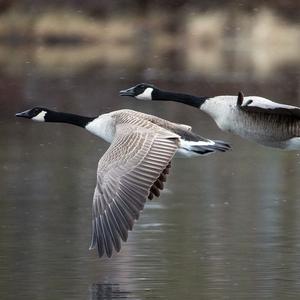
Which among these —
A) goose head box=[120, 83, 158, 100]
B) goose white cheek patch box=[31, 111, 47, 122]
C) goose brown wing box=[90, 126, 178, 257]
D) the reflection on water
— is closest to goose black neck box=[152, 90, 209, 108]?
goose head box=[120, 83, 158, 100]

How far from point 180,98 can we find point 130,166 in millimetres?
2385

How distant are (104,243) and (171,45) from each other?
2999 cm

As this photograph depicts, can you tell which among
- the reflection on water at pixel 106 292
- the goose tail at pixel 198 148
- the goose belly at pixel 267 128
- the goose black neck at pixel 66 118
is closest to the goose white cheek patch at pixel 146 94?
the goose black neck at pixel 66 118

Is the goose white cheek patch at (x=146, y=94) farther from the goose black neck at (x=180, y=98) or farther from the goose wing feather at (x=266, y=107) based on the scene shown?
the goose wing feather at (x=266, y=107)

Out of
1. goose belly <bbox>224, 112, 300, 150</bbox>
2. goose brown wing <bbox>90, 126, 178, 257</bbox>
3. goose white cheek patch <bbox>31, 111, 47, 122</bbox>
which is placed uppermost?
goose brown wing <bbox>90, 126, 178, 257</bbox>

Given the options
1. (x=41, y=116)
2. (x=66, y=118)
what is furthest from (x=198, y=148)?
(x=41, y=116)

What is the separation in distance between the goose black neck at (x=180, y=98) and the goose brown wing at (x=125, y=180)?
125cm

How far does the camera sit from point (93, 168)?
54.0 ft

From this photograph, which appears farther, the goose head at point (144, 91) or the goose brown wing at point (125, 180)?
the goose head at point (144, 91)

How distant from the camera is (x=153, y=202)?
47.3ft

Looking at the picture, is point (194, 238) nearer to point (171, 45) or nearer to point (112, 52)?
point (112, 52)

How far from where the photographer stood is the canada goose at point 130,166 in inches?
385

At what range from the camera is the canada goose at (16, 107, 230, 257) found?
9.77m

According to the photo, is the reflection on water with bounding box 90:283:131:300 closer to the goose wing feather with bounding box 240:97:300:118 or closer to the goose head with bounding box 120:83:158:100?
the goose wing feather with bounding box 240:97:300:118
